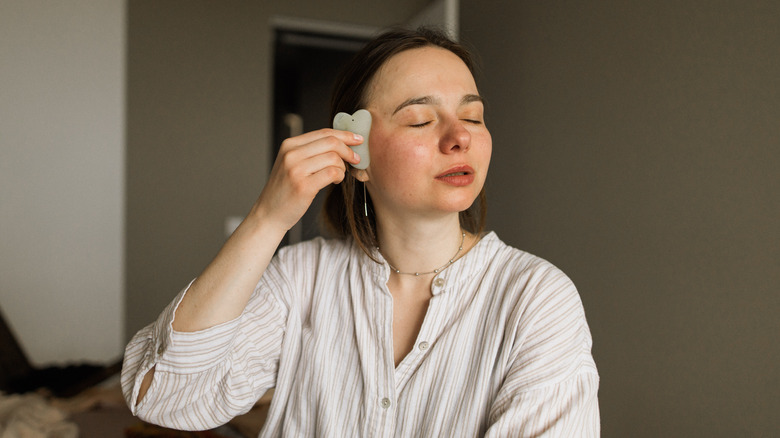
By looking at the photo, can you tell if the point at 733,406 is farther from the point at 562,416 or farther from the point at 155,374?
the point at 155,374

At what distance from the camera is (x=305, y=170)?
3.51 ft

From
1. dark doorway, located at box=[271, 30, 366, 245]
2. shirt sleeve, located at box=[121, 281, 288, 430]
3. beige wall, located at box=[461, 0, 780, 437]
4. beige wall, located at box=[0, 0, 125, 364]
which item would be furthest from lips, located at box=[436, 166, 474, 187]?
beige wall, located at box=[0, 0, 125, 364]

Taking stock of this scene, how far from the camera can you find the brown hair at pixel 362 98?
4.30ft

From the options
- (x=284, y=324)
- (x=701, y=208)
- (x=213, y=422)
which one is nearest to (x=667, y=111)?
(x=701, y=208)

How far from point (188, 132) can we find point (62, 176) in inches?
31.2

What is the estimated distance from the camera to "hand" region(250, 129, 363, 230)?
1.07 meters

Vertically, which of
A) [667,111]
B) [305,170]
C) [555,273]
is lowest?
[555,273]

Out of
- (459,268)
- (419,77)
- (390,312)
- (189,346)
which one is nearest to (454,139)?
(419,77)

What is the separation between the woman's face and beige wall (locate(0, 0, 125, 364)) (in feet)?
8.98

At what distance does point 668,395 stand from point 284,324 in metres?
1.14

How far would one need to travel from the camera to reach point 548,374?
97 cm

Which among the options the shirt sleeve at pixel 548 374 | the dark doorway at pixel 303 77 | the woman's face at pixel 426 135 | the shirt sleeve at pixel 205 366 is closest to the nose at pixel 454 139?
the woman's face at pixel 426 135

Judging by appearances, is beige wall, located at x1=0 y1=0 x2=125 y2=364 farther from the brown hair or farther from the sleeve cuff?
the sleeve cuff

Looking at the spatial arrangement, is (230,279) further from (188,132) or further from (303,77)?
(303,77)
